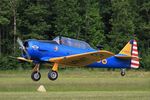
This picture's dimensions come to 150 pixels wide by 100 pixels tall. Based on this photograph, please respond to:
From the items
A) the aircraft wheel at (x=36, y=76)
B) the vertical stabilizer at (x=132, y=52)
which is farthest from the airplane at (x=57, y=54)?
the vertical stabilizer at (x=132, y=52)

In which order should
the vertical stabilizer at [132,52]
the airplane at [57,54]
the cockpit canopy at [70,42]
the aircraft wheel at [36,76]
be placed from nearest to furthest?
the aircraft wheel at [36,76] → the airplane at [57,54] → the cockpit canopy at [70,42] → the vertical stabilizer at [132,52]

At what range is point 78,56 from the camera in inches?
1168

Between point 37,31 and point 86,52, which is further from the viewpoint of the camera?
point 37,31

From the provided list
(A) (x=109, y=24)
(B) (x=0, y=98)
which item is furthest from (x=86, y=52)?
(A) (x=109, y=24)

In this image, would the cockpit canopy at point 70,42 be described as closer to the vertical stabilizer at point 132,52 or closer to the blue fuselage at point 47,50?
the blue fuselage at point 47,50

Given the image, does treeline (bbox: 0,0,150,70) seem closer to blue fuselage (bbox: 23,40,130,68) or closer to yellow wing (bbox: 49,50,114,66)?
yellow wing (bbox: 49,50,114,66)

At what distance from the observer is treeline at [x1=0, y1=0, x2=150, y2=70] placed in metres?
61.5

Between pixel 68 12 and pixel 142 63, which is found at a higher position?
pixel 68 12

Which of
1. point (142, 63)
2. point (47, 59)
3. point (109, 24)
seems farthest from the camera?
point (109, 24)

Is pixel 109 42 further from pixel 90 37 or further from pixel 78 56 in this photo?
pixel 78 56

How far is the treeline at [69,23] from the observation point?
6147 centimetres

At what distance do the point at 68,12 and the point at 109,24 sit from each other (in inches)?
290

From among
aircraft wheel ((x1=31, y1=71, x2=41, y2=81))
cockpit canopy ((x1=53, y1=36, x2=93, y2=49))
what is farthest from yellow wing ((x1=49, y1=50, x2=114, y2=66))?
aircraft wheel ((x1=31, y1=71, x2=41, y2=81))

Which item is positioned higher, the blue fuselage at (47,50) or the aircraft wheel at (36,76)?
the blue fuselage at (47,50)
